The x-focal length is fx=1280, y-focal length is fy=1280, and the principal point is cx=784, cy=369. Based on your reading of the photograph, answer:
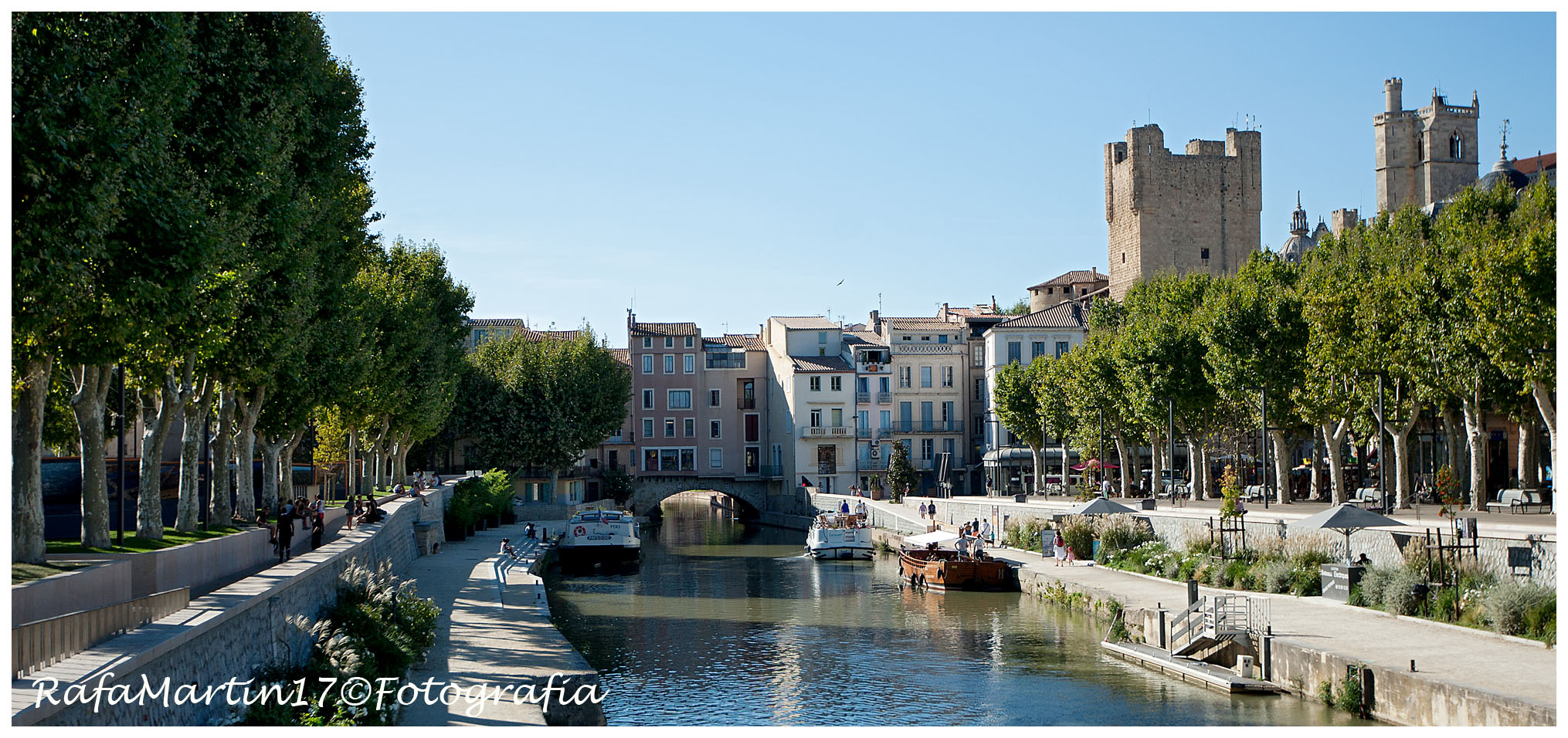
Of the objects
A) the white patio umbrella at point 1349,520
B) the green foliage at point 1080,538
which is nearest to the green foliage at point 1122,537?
the green foliage at point 1080,538

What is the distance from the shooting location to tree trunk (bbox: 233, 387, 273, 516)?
99.8ft

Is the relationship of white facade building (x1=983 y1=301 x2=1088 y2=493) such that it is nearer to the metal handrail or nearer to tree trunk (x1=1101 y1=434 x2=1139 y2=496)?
tree trunk (x1=1101 y1=434 x2=1139 y2=496)

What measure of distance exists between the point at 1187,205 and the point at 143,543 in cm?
7702

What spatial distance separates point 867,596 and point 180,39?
28333 mm

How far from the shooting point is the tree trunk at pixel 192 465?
26.4m

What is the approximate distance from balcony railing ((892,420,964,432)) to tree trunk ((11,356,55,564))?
2408 inches

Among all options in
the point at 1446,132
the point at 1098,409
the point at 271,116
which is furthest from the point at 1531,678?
the point at 1446,132

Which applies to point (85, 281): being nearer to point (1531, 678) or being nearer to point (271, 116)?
point (271, 116)

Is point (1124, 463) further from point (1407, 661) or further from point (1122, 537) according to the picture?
point (1407, 661)

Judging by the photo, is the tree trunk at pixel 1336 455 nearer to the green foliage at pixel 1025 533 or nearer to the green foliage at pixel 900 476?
the green foliage at pixel 1025 533

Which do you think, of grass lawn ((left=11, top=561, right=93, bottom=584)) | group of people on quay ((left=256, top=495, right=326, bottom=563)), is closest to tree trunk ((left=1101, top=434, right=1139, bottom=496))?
group of people on quay ((left=256, top=495, right=326, bottom=563))

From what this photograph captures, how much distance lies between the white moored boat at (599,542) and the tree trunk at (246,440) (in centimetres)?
2090

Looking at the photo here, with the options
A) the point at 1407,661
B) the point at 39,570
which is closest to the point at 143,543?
the point at 39,570

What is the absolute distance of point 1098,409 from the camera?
5359 cm
